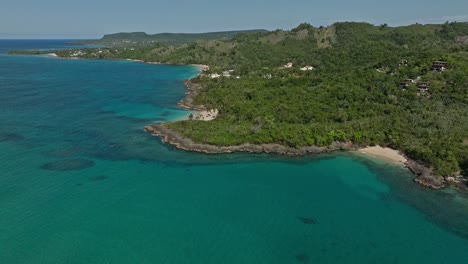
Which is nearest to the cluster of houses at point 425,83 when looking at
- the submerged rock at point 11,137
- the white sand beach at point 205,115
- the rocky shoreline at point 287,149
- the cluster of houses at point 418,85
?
the cluster of houses at point 418,85

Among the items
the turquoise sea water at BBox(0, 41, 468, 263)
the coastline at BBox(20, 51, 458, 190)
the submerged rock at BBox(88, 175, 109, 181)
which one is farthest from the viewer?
the coastline at BBox(20, 51, 458, 190)

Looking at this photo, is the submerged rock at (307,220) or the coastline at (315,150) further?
the coastline at (315,150)

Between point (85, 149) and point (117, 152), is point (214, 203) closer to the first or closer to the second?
point (117, 152)

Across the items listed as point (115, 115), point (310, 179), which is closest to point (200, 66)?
point (115, 115)

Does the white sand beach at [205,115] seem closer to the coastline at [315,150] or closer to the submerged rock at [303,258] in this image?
the coastline at [315,150]

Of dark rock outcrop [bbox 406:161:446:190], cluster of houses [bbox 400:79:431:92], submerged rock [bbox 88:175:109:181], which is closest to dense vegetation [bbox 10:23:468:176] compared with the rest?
cluster of houses [bbox 400:79:431:92]

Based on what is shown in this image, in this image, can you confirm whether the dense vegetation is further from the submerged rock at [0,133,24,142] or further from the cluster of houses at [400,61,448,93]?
→ the submerged rock at [0,133,24,142]
